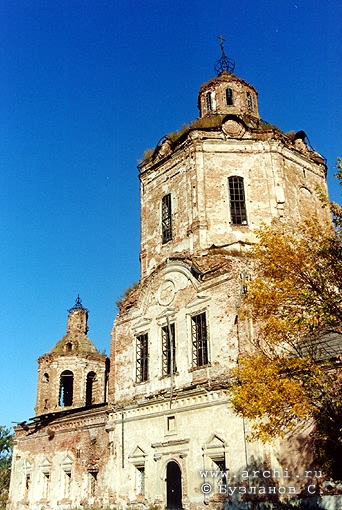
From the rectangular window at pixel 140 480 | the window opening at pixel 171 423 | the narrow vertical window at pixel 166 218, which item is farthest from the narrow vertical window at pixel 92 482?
the narrow vertical window at pixel 166 218

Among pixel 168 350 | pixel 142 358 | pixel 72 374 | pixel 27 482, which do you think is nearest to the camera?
pixel 168 350

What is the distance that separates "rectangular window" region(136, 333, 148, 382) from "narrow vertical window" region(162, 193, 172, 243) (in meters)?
3.55

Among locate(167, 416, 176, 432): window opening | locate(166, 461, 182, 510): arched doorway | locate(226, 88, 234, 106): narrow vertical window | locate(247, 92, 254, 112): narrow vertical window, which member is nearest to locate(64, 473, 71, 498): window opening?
locate(166, 461, 182, 510): arched doorway

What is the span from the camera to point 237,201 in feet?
59.0

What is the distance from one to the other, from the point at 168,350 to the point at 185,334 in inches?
37.7

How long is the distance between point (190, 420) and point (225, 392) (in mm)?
1621

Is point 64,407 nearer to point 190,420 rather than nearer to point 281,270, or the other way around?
point 190,420

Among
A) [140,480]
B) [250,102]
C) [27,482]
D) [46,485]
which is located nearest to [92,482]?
[140,480]

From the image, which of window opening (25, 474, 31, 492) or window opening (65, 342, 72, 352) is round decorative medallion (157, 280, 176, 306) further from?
window opening (25, 474, 31, 492)

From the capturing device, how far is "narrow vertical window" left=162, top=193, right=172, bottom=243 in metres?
18.9

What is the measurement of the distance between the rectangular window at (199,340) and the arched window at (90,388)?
1104 cm

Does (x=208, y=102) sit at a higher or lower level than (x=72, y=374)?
higher

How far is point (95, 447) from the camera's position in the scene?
731 inches

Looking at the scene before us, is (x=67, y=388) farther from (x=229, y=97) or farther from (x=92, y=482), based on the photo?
(x=229, y=97)
